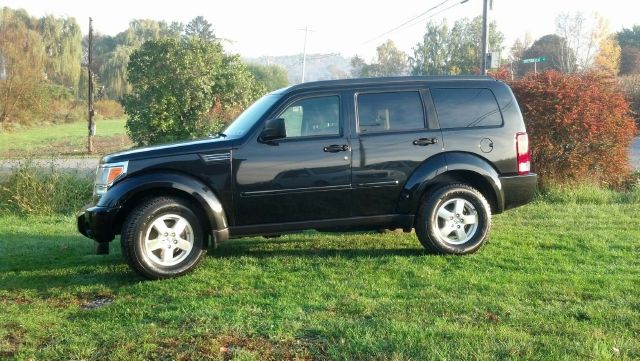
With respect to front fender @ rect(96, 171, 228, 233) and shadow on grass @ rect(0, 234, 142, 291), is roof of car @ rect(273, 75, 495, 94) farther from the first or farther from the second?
shadow on grass @ rect(0, 234, 142, 291)

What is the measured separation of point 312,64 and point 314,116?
84502 millimetres

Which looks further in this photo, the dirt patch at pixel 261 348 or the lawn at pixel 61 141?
the lawn at pixel 61 141

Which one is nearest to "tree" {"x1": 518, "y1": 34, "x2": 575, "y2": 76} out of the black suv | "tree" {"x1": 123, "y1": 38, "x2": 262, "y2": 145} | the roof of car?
"tree" {"x1": 123, "y1": 38, "x2": 262, "y2": 145}

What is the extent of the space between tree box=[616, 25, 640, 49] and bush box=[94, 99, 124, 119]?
56.1 m

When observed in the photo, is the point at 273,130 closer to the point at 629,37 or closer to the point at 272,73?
the point at 629,37

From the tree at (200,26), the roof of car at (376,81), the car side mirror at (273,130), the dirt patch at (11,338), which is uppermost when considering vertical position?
the tree at (200,26)

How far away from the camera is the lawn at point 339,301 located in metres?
3.55

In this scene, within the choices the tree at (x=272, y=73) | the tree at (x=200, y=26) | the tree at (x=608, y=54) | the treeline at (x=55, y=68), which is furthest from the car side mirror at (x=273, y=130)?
the tree at (x=200, y=26)

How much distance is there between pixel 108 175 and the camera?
215 inches

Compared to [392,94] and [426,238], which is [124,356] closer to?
[426,238]

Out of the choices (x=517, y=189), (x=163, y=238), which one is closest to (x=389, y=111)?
(x=517, y=189)

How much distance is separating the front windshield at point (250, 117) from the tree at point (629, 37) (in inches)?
2751

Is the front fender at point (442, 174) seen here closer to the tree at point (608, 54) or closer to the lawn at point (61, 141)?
the lawn at point (61, 141)

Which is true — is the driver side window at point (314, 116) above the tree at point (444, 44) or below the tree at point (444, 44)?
below
